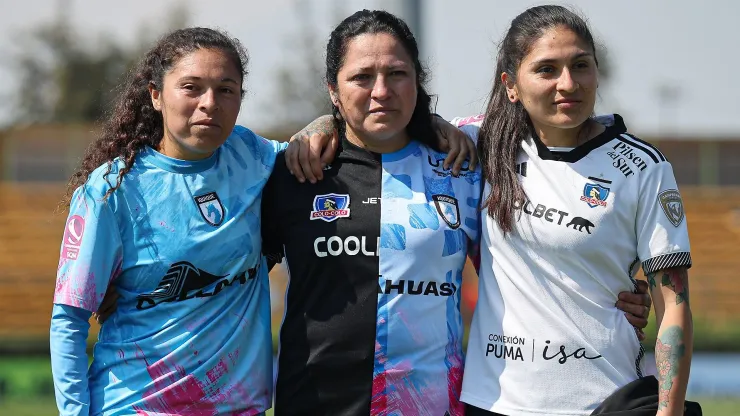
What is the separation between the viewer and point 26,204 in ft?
63.9

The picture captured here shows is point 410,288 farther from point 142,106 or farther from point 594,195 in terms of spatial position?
point 142,106

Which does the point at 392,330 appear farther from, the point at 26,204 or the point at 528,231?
the point at 26,204

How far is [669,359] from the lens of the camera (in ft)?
10.6

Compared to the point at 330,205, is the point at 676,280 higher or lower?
lower

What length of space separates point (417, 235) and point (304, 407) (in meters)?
0.75

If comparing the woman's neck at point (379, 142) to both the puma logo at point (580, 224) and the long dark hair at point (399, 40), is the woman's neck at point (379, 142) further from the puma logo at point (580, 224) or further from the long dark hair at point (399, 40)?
the puma logo at point (580, 224)

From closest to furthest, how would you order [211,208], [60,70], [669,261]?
1. [669,261]
2. [211,208]
3. [60,70]

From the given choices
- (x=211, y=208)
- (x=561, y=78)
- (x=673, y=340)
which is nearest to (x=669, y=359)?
(x=673, y=340)

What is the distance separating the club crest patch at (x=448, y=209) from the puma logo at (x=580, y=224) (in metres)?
0.45

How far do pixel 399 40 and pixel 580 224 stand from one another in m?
0.96

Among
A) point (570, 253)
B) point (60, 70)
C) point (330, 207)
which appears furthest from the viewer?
point (60, 70)

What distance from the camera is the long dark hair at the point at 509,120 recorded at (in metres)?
3.46

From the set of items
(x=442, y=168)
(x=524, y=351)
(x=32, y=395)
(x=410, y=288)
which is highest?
(x=442, y=168)

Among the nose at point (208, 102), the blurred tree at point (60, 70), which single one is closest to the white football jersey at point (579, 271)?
the nose at point (208, 102)
